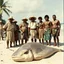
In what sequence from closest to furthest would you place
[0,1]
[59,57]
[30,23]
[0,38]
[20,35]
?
[59,57] → [30,23] → [20,35] → [0,38] → [0,1]

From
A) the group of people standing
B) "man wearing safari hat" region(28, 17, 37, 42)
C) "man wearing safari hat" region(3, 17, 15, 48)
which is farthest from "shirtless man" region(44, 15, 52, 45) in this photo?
"man wearing safari hat" region(3, 17, 15, 48)

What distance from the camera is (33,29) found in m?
12.5

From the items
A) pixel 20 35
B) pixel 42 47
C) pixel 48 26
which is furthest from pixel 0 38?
pixel 42 47

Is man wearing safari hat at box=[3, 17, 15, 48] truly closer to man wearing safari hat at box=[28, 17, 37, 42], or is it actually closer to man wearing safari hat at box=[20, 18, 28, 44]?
man wearing safari hat at box=[20, 18, 28, 44]

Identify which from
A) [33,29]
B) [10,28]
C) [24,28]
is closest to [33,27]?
[33,29]

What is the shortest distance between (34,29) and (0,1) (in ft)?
66.8

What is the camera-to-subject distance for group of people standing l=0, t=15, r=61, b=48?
1236 cm

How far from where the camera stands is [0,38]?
771 inches

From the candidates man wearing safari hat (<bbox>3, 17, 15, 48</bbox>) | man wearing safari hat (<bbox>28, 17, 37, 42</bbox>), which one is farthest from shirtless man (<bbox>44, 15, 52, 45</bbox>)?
man wearing safari hat (<bbox>3, 17, 15, 48</bbox>)

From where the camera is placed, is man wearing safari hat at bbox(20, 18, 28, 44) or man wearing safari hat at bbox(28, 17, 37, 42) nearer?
man wearing safari hat at bbox(28, 17, 37, 42)

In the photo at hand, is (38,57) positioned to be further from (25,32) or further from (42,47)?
(25,32)

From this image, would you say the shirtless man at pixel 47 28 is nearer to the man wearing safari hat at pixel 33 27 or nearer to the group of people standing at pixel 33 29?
the group of people standing at pixel 33 29

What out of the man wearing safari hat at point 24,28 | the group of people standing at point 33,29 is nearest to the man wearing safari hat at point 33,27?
the group of people standing at point 33,29

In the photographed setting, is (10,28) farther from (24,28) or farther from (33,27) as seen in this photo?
(33,27)
